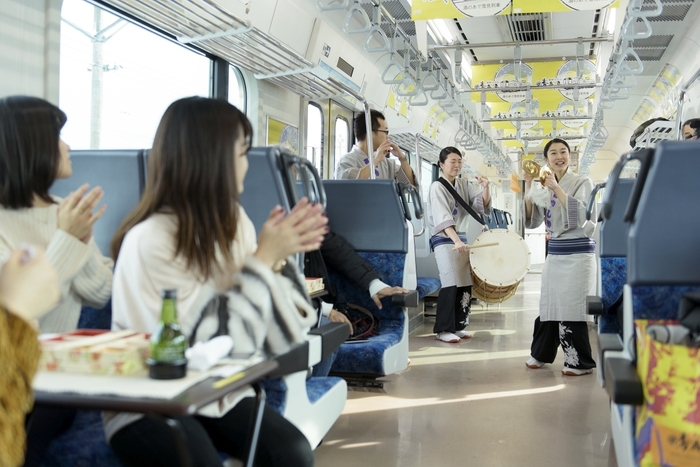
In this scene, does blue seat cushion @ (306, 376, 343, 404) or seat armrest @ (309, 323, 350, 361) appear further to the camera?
blue seat cushion @ (306, 376, 343, 404)

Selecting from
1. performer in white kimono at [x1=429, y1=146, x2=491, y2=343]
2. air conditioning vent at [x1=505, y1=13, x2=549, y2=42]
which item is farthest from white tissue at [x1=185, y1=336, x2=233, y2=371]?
air conditioning vent at [x1=505, y1=13, x2=549, y2=42]

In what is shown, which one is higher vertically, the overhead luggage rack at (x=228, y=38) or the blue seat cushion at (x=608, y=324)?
the overhead luggage rack at (x=228, y=38)

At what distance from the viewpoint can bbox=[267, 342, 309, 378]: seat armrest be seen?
5.51ft

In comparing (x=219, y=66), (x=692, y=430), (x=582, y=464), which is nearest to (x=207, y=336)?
(x=692, y=430)

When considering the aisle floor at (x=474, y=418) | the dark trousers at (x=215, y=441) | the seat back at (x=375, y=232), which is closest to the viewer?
the dark trousers at (x=215, y=441)

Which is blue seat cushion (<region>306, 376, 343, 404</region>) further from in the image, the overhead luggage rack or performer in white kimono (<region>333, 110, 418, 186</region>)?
the overhead luggage rack

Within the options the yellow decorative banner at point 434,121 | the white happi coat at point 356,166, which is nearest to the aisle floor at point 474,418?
the white happi coat at point 356,166

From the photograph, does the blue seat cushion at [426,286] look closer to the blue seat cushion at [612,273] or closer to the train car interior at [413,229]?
the train car interior at [413,229]

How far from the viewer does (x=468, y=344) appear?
5969 mm

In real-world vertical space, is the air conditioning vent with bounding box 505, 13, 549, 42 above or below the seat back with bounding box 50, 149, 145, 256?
above

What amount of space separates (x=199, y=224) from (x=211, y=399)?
66 cm

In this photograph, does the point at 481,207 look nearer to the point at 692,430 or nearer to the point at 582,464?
the point at 582,464

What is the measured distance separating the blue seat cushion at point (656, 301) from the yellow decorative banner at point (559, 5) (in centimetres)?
367

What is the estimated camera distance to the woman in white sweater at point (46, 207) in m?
1.91
